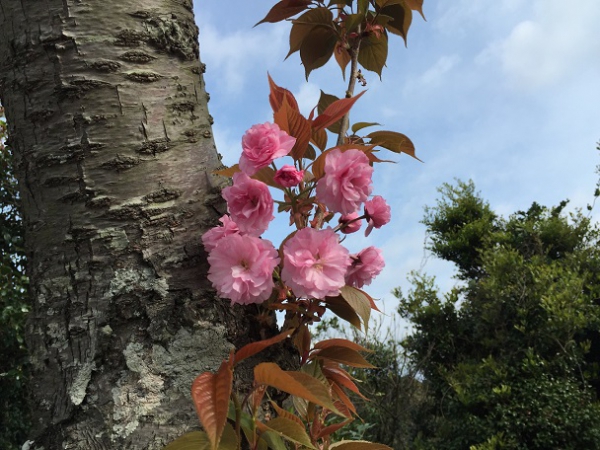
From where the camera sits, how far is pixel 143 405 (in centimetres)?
90

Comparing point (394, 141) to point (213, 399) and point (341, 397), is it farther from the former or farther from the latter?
point (213, 399)

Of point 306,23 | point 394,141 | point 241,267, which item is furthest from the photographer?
point 306,23

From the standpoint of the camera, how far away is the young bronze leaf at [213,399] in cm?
76

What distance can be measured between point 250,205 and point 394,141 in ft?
1.29

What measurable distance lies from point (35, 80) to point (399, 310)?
235 inches

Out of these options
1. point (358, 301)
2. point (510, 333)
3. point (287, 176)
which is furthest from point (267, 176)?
point (510, 333)

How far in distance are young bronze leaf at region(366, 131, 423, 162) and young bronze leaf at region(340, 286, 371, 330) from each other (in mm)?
333

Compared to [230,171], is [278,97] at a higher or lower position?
higher

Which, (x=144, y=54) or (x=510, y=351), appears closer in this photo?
(x=144, y=54)

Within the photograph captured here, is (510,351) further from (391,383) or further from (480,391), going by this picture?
(391,383)

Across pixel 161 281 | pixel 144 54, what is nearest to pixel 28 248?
pixel 161 281

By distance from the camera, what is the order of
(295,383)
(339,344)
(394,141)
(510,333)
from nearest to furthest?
(295,383) < (339,344) < (394,141) < (510,333)

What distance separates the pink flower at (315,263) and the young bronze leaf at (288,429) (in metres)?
0.20

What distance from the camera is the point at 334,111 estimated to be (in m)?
1.08
